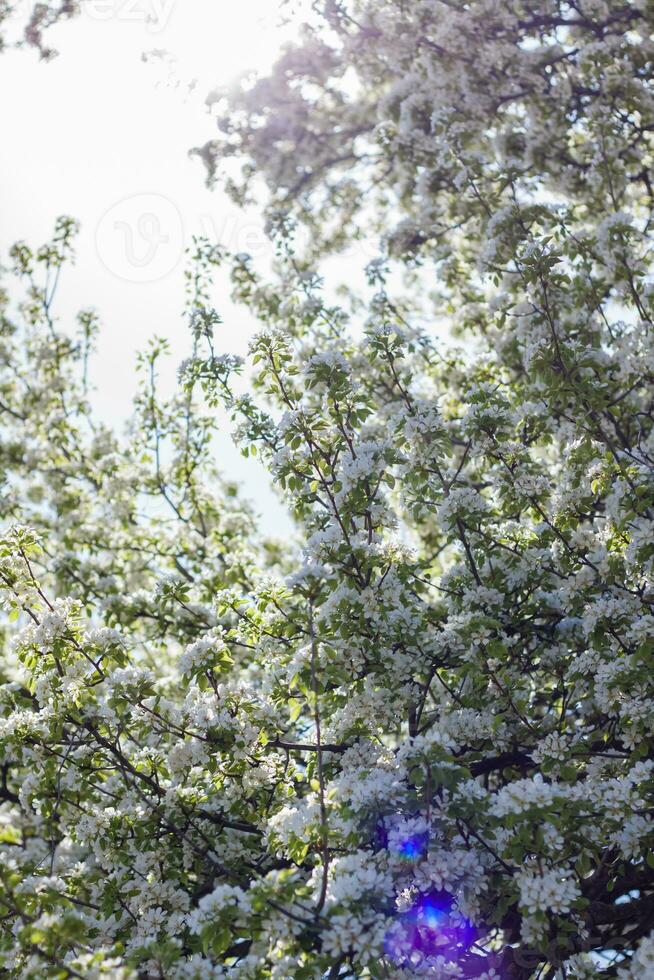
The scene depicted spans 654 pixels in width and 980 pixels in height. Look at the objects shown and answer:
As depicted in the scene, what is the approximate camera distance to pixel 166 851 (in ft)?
14.7

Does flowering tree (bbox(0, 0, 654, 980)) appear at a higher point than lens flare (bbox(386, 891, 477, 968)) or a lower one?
higher

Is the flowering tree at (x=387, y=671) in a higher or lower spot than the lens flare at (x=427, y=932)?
higher

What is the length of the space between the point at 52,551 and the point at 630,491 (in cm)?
639

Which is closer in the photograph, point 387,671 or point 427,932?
point 427,932

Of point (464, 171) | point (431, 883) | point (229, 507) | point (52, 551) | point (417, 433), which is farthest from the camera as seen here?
point (229, 507)

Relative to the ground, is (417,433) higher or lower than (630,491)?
higher

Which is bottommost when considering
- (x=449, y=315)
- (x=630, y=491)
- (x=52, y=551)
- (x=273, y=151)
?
(x=630, y=491)

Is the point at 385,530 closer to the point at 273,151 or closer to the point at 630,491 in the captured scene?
the point at 630,491

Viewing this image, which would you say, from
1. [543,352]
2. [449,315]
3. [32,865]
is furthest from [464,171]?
[32,865]

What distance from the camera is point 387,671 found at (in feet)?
15.3

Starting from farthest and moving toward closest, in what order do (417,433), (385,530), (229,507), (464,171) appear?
1. (229,507)
2. (464,171)
3. (385,530)
4. (417,433)

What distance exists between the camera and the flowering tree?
3.44 meters

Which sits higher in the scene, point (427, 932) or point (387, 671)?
point (387, 671)

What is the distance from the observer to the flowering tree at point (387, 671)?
135 inches
